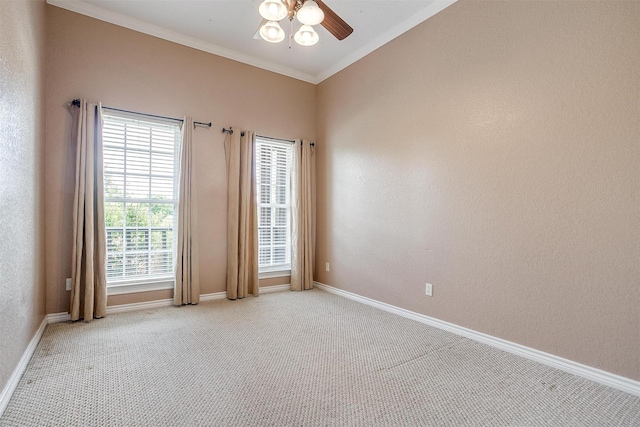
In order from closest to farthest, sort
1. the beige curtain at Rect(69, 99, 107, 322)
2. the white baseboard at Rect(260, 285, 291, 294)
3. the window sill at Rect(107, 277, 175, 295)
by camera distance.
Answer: the beige curtain at Rect(69, 99, 107, 322), the window sill at Rect(107, 277, 175, 295), the white baseboard at Rect(260, 285, 291, 294)

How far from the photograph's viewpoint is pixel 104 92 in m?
3.37

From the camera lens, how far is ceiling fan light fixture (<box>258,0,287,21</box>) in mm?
1917

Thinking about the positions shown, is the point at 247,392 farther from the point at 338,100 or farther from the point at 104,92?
the point at 338,100

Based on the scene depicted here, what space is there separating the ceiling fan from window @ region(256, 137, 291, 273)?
7.18 ft

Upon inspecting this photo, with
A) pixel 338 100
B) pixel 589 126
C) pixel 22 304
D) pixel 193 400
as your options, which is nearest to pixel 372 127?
pixel 338 100

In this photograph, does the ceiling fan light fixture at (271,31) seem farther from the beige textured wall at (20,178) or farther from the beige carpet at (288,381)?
the beige carpet at (288,381)

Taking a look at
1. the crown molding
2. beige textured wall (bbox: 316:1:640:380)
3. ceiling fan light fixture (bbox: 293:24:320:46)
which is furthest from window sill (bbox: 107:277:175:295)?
ceiling fan light fixture (bbox: 293:24:320:46)

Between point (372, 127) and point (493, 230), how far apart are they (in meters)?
1.88

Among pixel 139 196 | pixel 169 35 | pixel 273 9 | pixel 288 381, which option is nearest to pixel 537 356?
pixel 288 381

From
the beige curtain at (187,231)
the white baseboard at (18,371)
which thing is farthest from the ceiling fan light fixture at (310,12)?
the white baseboard at (18,371)

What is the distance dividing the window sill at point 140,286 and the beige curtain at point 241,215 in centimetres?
71

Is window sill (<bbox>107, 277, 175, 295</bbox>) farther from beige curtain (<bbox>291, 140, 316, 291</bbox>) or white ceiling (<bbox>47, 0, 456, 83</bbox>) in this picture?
white ceiling (<bbox>47, 0, 456, 83</bbox>)

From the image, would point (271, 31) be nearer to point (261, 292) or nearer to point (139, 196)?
point (139, 196)

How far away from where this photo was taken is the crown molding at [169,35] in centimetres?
323
